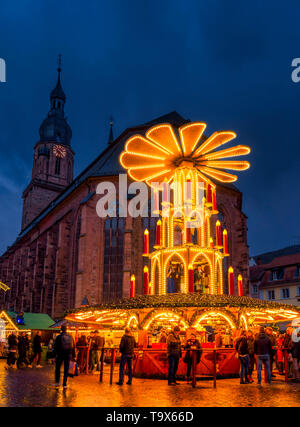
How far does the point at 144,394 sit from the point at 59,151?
65471mm

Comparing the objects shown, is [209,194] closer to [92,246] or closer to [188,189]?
[188,189]

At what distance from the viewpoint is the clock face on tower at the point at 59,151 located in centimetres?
7119

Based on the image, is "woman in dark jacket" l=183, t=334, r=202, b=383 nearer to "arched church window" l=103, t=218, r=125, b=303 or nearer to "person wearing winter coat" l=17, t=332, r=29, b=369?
"person wearing winter coat" l=17, t=332, r=29, b=369

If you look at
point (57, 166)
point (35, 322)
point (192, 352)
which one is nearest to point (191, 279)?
point (192, 352)

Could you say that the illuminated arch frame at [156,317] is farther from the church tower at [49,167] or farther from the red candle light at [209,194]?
the church tower at [49,167]

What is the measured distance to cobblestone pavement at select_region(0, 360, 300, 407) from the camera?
849 centimetres

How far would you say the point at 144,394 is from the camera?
984 cm

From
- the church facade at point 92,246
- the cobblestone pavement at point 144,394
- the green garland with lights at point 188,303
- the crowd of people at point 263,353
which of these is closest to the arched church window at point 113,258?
the church facade at point 92,246

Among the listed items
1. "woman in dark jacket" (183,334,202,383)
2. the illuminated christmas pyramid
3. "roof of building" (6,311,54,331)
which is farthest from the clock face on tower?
"woman in dark jacket" (183,334,202,383)

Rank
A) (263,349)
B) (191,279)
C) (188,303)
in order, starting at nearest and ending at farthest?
(263,349) < (188,303) < (191,279)

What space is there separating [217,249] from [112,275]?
17.5 metres

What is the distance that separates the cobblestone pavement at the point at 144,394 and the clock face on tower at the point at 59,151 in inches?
2443
